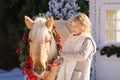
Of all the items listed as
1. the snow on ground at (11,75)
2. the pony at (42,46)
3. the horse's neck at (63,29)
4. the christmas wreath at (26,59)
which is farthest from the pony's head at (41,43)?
the snow on ground at (11,75)

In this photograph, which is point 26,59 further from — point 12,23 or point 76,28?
point 12,23

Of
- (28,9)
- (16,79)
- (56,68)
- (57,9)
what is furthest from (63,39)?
(28,9)

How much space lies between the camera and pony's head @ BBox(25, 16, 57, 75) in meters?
4.05

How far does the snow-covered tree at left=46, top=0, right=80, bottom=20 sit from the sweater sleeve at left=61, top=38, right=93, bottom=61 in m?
4.05

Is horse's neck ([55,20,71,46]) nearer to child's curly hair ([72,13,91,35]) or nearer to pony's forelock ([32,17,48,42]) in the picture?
pony's forelock ([32,17,48,42])

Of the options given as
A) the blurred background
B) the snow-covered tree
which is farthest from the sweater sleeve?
the blurred background

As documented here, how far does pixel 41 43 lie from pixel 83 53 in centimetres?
49

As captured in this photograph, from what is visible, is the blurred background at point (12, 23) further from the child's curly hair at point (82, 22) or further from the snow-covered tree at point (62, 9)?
the child's curly hair at point (82, 22)

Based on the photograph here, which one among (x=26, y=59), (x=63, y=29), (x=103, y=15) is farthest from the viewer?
(x=103, y=15)

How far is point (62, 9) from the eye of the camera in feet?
26.6

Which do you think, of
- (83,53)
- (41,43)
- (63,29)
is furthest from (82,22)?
(63,29)

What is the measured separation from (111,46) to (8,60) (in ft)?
15.3

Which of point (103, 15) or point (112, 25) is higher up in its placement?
point (103, 15)

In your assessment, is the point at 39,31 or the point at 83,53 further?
the point at 39,31
